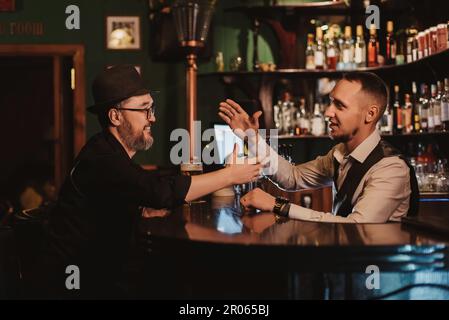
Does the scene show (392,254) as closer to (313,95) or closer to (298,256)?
(298,256)

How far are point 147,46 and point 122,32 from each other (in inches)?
9.7

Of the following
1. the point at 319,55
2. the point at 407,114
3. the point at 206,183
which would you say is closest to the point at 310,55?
the point at 319,55

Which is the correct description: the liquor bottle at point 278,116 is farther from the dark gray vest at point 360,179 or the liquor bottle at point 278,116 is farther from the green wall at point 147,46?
the dark gray vest at point 360,179

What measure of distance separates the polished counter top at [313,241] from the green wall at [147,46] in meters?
3.80

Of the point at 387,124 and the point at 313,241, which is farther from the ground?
the point at 387,124

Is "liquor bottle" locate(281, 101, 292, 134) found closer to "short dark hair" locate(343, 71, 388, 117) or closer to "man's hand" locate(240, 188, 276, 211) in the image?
"short dark hair" locate(343, 71, 388, 117)

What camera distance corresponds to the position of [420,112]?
509 centimetres

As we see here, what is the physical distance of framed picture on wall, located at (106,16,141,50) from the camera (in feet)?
20.3

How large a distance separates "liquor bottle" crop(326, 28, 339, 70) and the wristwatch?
10.6 feet

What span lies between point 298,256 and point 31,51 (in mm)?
4808

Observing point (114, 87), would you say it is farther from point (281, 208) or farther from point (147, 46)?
point (147, 46)

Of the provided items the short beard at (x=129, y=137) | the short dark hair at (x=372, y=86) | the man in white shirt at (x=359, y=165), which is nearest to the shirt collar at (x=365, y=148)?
the man in white shirt at (x=359, y=165)

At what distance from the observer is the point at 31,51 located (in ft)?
20.2

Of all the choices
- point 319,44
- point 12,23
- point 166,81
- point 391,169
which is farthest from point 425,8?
point 12,23
